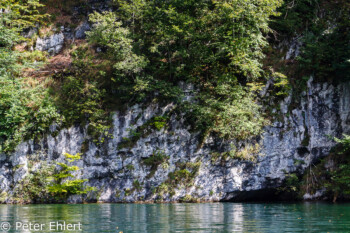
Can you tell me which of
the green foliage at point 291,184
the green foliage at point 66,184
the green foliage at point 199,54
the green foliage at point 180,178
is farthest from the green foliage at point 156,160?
the green foliage at point 291,184

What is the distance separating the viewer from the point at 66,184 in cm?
1670

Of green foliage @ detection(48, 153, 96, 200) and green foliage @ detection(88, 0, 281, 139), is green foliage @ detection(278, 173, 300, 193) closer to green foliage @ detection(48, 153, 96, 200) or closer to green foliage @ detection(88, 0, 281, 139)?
green foliage @ detection(88, 0, 281, 139)

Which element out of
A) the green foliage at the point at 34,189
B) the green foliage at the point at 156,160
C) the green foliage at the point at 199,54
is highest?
the green foliage at the point at 199,54

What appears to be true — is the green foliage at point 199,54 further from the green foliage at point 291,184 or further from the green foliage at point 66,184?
the green foliage at point 66,184

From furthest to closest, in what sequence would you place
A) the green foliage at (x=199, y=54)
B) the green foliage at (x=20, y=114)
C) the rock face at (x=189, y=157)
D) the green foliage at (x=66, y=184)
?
1. the green foliage at (x=20, y=114)
2. the rock face at (x=189, y=157)
3. the green foliage at (x=199, y=54)
4. the green foliage at (x=66, y=184)

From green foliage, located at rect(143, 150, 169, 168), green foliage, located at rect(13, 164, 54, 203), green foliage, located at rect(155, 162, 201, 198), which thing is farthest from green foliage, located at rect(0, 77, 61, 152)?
green foliage, located at rect(155, 162, 201, 198)

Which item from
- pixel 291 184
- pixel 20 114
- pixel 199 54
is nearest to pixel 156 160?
pixel 199 54

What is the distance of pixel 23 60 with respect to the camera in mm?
19750

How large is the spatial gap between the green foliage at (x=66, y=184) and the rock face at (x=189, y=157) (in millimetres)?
388

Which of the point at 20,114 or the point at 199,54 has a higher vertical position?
the point at 199,54

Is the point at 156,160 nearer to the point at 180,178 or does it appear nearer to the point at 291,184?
the point at 180,178

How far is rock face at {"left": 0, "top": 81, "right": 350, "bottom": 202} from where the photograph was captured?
17.2m

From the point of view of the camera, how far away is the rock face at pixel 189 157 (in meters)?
17.2

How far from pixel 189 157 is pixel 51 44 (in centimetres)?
1166
